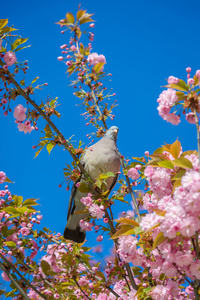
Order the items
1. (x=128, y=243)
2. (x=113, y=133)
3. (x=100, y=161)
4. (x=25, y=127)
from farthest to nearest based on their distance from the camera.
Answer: (x=113, y=133) → (x=100, y=161) → (x=25, y=127) → (x=128, y=243)

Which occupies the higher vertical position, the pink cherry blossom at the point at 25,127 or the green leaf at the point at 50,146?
the pink cherry blossom at the point at 25,127

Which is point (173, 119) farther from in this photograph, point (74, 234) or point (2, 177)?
point (74, 234)

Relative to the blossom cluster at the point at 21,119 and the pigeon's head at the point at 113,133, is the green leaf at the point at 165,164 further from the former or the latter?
the pigeon's head at the point at 113,133

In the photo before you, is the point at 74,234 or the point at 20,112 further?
the point at 74,234

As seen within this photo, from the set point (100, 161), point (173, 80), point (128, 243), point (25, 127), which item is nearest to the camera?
point (173, 80)

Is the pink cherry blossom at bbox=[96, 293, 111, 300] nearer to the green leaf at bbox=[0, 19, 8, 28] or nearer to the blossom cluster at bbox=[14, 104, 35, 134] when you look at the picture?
the blossom cluster at bbox=[14, 104, 35, 134]

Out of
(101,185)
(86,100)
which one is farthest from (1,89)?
(101,185)

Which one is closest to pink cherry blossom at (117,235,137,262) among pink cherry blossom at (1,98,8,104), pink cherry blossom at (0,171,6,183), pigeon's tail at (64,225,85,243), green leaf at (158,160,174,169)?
green leaf at (158,160,174,169)

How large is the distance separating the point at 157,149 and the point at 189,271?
0.75 m

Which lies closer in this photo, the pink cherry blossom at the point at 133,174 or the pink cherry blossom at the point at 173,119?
the pink cherry blossom at the point at 173,119

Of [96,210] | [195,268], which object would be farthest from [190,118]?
[96,210]

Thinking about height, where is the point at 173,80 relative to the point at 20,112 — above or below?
below

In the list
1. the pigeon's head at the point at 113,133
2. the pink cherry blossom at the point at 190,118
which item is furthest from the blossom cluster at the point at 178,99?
the pigeon's head at the point at 113,133

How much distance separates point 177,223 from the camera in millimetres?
1502
